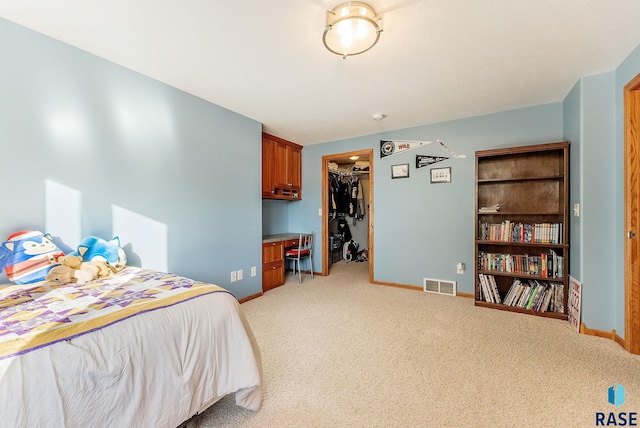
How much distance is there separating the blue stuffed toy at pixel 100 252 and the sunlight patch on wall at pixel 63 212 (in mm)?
94

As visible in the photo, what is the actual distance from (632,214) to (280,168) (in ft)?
12.3

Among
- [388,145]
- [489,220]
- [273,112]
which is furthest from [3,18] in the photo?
[489,220]

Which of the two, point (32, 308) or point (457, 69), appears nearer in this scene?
point (32, 308)

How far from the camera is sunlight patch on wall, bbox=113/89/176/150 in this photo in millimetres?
2096

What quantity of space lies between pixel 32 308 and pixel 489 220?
402cm

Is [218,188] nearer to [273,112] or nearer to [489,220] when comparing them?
[273,112]

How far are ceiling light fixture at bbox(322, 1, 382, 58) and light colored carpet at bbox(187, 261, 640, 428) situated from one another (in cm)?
220

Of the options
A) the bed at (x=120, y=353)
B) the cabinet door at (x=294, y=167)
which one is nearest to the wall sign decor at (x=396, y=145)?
the cabinet door at (x=294, y=167)

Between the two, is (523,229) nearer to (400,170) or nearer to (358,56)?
(400,170)

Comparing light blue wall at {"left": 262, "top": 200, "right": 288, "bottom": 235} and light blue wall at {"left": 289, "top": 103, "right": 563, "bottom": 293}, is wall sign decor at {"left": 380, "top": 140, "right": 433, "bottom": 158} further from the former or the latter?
light blue wall at {"left": 262, "top": 200, "right": 288, "bottom": 235}

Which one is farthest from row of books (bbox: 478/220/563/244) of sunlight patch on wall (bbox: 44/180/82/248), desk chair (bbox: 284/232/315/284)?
sunlight patch on wall (bbox: 44/180/82/248)

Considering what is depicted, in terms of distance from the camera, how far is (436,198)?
136 inches

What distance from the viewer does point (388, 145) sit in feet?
12.5

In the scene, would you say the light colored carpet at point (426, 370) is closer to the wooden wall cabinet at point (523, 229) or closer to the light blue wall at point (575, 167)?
the wooden wall cabinet at point (523, 229)
